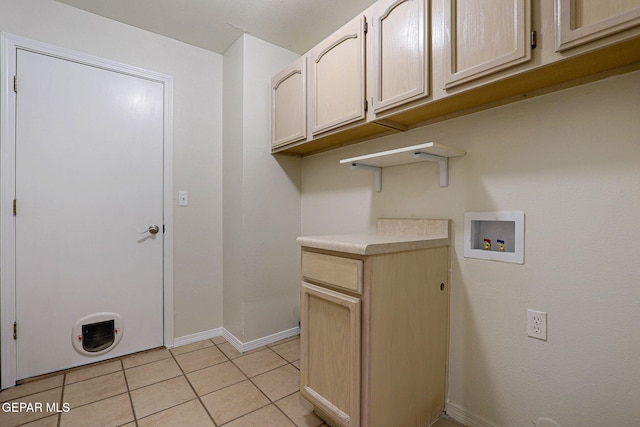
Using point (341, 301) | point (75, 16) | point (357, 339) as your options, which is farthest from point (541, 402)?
point (75, 16)

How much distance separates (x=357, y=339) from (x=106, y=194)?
6.23 ft

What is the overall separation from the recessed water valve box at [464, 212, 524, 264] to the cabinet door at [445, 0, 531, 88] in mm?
611

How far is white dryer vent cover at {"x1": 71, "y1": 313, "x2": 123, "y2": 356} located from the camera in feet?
6.21

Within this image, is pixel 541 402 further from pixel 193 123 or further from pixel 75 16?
pixel 75 16

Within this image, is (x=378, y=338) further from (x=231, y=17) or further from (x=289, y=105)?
(x=231, y=17)

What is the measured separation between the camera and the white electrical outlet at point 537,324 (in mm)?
1193

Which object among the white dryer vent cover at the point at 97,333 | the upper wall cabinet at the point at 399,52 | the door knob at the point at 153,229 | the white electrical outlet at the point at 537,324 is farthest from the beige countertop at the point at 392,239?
the white dryer vent cover at the point at 97,333

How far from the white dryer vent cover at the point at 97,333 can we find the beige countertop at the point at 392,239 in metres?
1.55

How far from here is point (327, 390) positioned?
1309 millimetres

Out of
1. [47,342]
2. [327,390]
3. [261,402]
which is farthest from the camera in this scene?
[47,342]

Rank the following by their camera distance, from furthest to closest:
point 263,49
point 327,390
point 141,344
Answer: point 263,49
point 141,344
point 327,390

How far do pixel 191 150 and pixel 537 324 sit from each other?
2.41 meters

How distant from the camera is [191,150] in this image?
7.59ft

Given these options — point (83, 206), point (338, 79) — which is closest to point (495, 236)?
point (338, 79)
